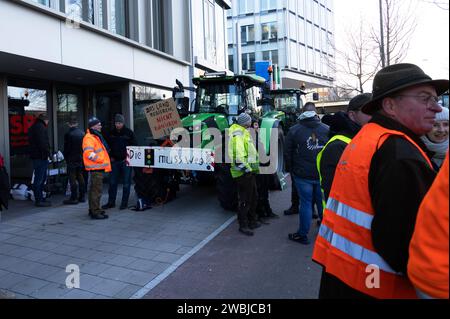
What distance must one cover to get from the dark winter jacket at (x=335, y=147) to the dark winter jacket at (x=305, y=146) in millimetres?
1846

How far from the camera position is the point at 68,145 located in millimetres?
8367

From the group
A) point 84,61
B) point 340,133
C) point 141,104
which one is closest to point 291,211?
point 340,133

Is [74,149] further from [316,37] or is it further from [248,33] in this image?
[316,37]

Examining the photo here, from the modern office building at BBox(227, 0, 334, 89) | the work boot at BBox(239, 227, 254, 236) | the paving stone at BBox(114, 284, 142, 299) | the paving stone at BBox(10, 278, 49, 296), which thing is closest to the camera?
the paving stone at BBox(114, 284, 142, 299)

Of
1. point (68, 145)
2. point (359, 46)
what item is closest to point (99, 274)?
point (68, 145)

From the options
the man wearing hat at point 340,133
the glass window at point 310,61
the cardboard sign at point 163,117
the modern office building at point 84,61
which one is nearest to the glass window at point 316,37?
the glass window at point 310,61

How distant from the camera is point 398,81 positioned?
5.58 ft

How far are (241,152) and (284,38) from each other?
3783 cm

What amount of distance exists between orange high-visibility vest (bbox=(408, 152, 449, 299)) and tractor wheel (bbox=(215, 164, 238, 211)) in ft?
17.6

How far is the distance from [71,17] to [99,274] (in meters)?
6.09

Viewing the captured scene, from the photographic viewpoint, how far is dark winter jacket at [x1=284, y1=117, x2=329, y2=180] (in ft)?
17.9

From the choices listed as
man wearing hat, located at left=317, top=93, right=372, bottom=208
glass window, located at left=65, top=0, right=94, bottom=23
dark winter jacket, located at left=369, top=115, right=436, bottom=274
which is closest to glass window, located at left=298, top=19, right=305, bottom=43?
glass window, located at left=65, top=0, right=94, bottom=23

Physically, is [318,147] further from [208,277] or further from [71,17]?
[71,17]

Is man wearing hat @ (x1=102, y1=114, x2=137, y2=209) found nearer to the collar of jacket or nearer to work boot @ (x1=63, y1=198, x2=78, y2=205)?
work boot @ (x1=63, y1=198, x2=78, y2=205)
